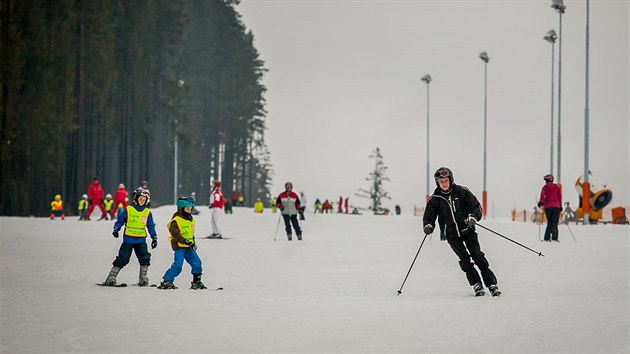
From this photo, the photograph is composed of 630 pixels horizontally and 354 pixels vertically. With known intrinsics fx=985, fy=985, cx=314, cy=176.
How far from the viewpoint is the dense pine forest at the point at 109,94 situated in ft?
149

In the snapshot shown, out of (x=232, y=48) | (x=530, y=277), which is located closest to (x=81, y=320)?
(x=530, y=277)

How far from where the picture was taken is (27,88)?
150 ft

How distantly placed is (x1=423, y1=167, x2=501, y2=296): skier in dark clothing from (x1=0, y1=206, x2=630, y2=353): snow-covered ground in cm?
35

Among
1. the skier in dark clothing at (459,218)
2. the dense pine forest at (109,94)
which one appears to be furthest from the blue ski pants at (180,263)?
the dense pine forest at (109,94)

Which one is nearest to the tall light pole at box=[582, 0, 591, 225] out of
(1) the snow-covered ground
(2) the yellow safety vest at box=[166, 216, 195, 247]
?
(1) the snow-covered ground

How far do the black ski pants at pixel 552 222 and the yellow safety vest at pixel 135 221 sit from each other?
14.0 m

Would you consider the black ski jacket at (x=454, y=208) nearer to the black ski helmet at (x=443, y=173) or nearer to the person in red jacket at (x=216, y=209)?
the black ski helmet at (x=443, y=173)

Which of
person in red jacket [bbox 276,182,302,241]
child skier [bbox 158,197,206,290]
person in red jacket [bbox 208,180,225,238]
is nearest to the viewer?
child skier [bbox 158,197,206,290]

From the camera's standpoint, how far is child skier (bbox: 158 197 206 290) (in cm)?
1465

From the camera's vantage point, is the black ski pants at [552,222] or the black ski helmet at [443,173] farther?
the black ski pants at [552,222]

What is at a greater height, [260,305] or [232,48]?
[232,48]

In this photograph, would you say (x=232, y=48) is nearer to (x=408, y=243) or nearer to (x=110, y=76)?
(x=110, y=76)

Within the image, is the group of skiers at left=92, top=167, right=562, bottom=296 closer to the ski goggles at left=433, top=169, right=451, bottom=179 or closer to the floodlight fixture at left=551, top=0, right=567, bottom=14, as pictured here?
the ski goggles at left=433, top=169, right=451, bottom=179

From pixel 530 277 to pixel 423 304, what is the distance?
4637 millimetres
